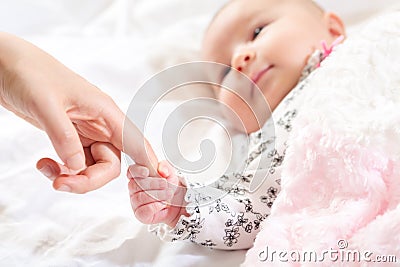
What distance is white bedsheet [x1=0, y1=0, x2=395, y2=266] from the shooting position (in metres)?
0.97

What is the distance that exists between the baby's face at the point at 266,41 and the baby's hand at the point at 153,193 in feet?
1.20

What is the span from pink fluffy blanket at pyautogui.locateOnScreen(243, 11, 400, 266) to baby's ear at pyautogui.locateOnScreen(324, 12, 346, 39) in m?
0.40

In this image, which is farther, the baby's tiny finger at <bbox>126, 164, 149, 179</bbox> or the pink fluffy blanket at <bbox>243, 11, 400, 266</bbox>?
the baby's tiny finger at <bbox>126, 164, 149, 179</bbox>

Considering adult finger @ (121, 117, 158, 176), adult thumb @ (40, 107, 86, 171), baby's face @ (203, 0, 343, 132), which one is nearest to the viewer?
adult thumb @ (40, 107, 86, 171)

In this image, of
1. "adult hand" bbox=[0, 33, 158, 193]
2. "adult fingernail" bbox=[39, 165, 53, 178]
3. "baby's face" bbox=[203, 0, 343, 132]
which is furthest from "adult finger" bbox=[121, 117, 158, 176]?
"baby's face" bbox=[203, 0, 343, 132]

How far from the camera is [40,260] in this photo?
37.6 inches

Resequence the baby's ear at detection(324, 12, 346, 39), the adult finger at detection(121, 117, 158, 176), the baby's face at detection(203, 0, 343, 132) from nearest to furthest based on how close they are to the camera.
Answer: the adult finger at detection(121, 117, 158, 176) → the baby's face at detection(203, 0, 343, 132) → the baby's ear at detection(324, 12, 346, 39)

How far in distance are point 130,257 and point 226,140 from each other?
14.9 inches

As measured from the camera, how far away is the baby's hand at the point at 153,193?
2.95 feet

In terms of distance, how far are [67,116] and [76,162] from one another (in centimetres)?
5

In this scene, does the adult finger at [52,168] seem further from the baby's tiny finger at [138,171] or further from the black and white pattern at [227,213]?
the black and white pattern at [227,213]

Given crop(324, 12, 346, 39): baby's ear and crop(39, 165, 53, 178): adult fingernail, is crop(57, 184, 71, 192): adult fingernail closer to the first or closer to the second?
crop(39, 165, 53, 178): adult fingernail

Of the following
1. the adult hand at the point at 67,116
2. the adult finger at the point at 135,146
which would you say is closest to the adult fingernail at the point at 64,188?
the adult hand at the point at 67,116

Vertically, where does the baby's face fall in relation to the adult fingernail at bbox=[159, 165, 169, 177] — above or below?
above
